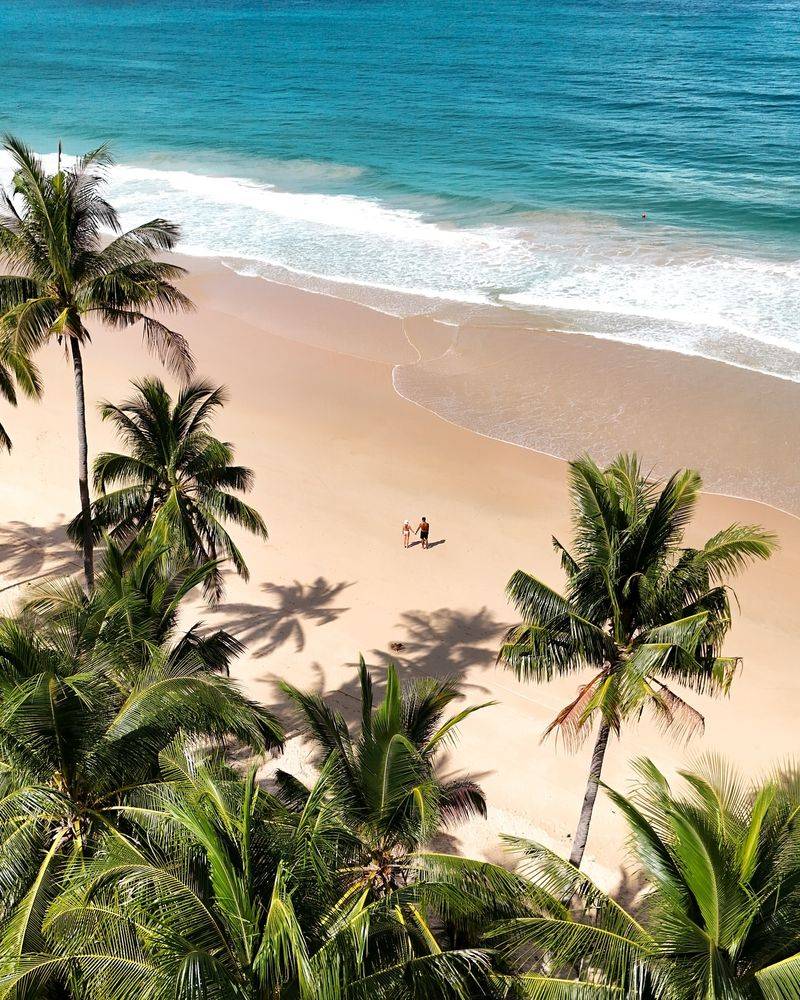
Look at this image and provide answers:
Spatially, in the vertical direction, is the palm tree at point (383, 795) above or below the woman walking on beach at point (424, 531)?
below

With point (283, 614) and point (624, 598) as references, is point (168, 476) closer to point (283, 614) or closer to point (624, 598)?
point (283, 614)

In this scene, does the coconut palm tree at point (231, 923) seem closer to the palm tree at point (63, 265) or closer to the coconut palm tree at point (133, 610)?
the coconut palm tree at point (133, 610)

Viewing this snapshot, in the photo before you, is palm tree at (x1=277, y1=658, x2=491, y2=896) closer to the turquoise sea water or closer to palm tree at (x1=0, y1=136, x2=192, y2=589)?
palm tree at (x1=0, y1=136, x2=192, y2=589)

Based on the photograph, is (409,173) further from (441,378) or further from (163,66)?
(163,66)

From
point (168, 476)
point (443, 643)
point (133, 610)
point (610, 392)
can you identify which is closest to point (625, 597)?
point (133, 610)

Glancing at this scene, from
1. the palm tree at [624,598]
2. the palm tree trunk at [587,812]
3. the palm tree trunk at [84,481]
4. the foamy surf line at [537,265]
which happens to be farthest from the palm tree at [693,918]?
the foamy surf line at [537,265]

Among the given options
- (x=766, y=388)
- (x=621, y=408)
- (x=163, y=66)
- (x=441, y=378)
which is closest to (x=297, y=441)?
(x=441, y=378)
